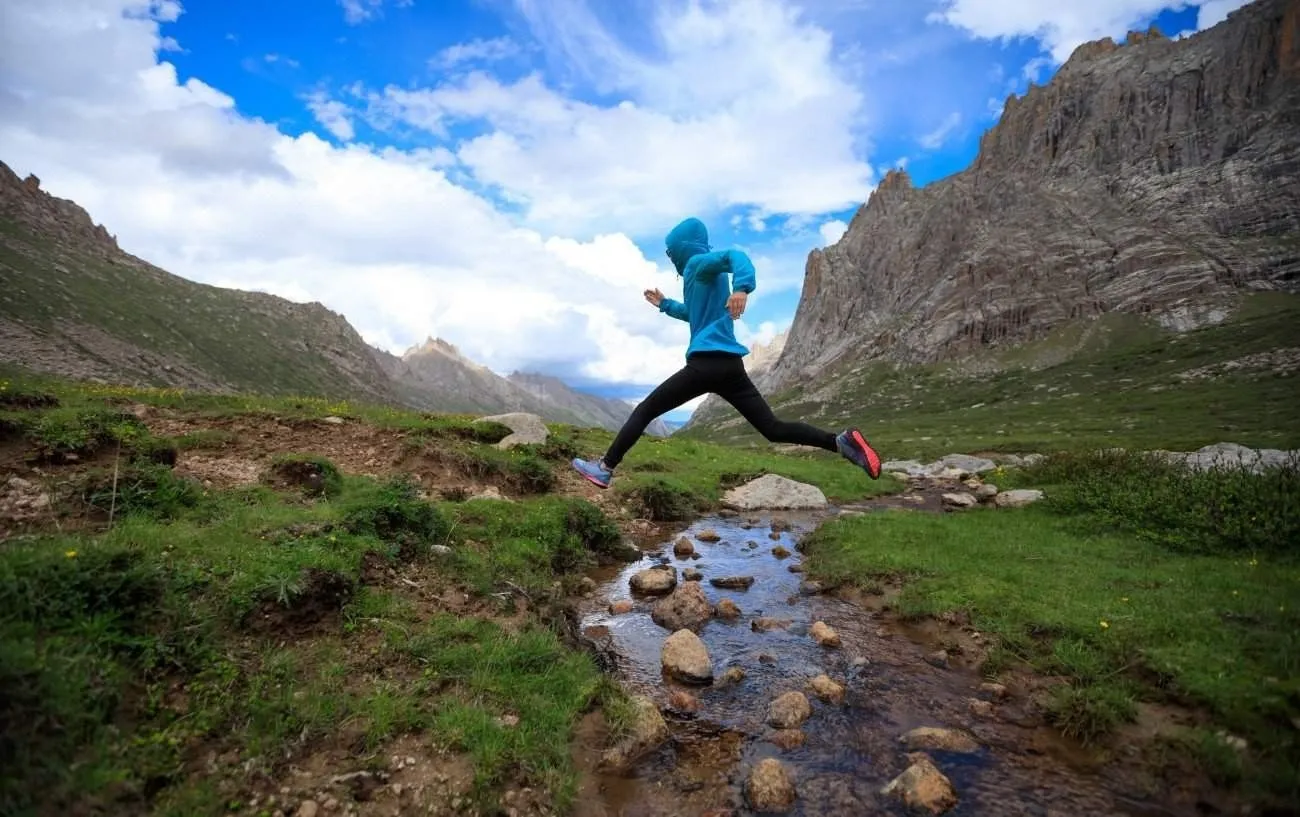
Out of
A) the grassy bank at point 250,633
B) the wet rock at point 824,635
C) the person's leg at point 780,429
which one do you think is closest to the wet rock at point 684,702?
the grassy bank at point 250,633

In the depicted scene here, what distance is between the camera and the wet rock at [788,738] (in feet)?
22.0

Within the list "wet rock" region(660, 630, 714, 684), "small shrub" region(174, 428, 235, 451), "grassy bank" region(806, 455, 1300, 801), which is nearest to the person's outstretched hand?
"wet rock" region(660, 630, 714, 684)

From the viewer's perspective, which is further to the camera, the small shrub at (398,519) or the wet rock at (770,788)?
the small shrub at (398,519)

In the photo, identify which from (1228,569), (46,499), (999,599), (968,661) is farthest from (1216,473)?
(46,499)

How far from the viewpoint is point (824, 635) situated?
9.71 metres

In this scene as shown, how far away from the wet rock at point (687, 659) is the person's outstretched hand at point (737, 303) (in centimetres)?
498

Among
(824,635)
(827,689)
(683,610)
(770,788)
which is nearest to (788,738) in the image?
(770,788)

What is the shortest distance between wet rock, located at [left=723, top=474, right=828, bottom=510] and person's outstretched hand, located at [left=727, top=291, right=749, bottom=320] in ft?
50.0

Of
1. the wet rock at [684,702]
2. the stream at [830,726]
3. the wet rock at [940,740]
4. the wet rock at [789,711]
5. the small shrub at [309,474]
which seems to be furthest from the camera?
the small shrub at [309,474]

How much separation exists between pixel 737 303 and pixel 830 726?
561 centimetres

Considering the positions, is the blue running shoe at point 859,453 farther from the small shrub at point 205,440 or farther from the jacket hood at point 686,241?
the small shrub at point 205,440

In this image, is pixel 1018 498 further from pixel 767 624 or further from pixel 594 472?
pixel 594 472

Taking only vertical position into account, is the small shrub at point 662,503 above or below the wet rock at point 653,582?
above

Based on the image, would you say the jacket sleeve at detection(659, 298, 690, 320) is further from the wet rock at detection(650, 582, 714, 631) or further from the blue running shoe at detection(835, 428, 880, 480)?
the wet rock at detection(650, 582, 714, 631)
